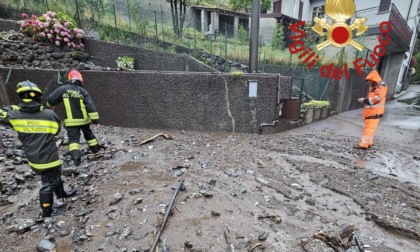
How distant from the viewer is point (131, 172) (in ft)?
11.5

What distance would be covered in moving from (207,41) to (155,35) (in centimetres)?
218

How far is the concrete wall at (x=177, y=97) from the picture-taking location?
18.5 ft

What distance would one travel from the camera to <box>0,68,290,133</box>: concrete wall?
565 cm

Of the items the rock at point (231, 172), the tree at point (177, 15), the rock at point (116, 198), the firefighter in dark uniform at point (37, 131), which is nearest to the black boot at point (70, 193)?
the firefighter in dark uniform at point (37, 131)

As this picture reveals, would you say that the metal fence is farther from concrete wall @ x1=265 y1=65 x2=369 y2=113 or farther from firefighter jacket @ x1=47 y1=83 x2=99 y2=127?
firefighter jacket @ x1=47 y1=83 x2=99 y2=127

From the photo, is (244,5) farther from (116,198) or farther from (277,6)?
(116,198)

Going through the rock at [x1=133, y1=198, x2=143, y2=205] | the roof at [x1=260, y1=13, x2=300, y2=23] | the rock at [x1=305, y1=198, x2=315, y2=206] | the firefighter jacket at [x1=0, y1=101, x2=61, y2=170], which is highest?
the roof at [x1=260, y1=13, x2=300, y2=23]

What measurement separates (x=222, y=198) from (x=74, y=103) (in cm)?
296

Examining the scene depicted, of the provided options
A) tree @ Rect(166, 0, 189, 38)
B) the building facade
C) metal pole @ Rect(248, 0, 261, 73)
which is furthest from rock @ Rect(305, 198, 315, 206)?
the building facade

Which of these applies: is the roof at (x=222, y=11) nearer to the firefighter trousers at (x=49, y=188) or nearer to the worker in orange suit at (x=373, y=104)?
the worker in orange suit at (x=373, y=104)

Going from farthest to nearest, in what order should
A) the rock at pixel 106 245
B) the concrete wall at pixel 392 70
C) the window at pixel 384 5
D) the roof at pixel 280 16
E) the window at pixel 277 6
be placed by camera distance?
1. the window at pixel 277 6
2. the roof at pixel 280 16
3. the concrete wall at pixel 392 70
4. the window at pixel 384 5
5. the rock at pixel 106 245

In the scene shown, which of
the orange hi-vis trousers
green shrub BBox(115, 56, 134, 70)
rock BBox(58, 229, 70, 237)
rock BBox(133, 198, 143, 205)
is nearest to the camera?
rock BBox(58, 229, 70, 237)

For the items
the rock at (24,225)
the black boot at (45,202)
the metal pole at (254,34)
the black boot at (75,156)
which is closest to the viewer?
the rock at (24,225)

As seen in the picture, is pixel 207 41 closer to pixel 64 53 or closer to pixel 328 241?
pixel 64 53
